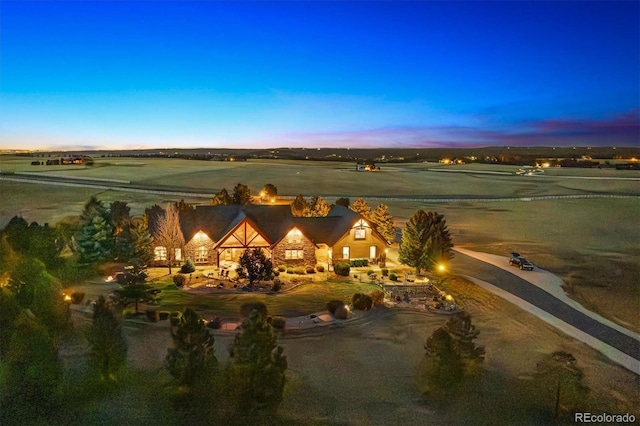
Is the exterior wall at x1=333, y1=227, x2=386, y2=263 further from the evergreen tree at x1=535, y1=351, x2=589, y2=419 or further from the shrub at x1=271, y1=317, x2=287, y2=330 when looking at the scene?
the evergreen tree at x1=535, y1=351, x2=589, y2=419

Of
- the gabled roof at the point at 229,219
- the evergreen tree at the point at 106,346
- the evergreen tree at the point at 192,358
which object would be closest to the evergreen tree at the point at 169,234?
the gabled roof at the point at 229,219

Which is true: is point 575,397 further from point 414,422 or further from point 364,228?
point 364,228

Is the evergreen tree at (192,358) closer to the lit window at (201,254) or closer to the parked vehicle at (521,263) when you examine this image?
the lit window at (201,254)

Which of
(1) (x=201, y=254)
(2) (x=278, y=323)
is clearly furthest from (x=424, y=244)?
(1) (x=201, y=254)

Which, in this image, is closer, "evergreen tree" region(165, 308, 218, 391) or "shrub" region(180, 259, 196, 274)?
"evergreen tree" region(165, 308, 218, 391)

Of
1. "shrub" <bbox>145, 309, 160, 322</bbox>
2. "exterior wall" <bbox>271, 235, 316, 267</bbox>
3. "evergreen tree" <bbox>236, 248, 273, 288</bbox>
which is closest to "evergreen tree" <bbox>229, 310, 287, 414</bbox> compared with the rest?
"shrub" <bbox>145, 309, 160, 322</bbox>

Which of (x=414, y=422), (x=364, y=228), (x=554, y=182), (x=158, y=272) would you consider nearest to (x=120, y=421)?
(x=414, y=422)

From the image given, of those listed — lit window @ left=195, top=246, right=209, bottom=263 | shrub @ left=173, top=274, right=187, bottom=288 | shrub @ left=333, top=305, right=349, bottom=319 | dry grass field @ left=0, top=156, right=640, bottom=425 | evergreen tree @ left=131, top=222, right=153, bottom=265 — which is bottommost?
dry grass field @ left=0, top=156, right=640, bottom=425
